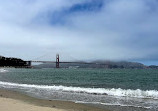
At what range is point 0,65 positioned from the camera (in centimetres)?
14950

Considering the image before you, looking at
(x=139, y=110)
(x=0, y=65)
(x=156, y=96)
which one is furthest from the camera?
(x=0, y=65)

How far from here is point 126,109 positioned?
9.77 meters

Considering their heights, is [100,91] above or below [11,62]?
below

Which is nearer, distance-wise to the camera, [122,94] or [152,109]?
[152,109]

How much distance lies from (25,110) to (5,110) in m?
0.70

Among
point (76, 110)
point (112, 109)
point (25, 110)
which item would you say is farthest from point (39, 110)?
point (112, 109)

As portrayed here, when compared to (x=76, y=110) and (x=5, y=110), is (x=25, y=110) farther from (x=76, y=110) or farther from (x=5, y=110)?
(x=76, y=110)

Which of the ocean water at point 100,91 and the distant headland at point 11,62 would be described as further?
the distant headland at point 11,62

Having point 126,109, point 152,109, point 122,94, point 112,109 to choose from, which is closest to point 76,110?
point 112,109

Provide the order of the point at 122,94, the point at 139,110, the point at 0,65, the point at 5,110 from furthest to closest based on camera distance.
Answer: the point at 0,65 < the point at 122,94 < the point at 139,110 < the point at 5,110

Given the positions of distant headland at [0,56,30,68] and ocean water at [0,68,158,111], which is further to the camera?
distant headland at [0,56,30,68]

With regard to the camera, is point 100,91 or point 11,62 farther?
Result: point 11,62

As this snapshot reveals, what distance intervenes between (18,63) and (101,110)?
155317mm

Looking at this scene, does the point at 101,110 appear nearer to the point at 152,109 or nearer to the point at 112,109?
the point at 112,109
